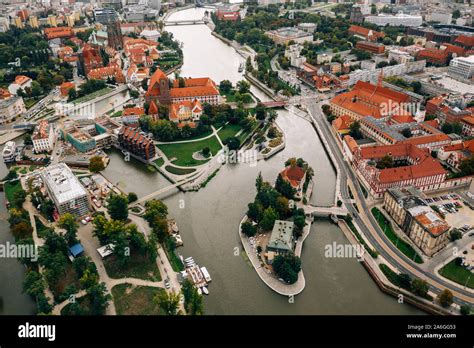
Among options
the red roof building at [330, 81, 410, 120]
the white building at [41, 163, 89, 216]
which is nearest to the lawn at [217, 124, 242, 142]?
the red roof building at [330, 81, 410, 120]

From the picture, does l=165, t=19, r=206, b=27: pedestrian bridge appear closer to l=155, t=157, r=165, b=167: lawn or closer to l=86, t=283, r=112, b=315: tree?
l=155, t=157, r=165, b=167: lawn

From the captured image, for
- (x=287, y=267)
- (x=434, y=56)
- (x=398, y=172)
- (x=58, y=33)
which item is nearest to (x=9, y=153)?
(x=287, y=267)

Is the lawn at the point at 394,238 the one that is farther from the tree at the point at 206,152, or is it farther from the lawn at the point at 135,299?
the tree at the point at 206,152

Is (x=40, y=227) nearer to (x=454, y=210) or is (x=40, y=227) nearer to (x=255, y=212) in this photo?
(x=255, y=212)

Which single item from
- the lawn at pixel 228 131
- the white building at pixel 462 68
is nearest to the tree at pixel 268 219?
the lawn at pixel 228 131
